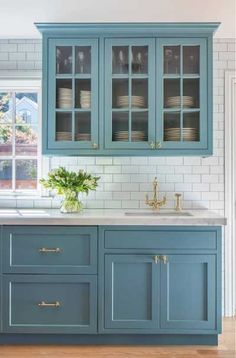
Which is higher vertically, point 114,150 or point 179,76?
point 179,76

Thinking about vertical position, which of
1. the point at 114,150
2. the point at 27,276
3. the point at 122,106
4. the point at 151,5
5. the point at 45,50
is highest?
the point at 151,5

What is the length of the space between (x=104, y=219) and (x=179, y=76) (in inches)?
49.3

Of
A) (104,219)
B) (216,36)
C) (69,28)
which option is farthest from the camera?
(216,36)

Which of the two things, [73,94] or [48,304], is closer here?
[48,304]

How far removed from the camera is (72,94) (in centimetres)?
289

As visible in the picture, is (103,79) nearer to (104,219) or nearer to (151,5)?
(151,5)

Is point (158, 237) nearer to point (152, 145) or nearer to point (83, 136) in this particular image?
point (152, 145)

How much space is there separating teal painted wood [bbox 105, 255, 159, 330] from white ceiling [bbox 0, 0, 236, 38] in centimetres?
178

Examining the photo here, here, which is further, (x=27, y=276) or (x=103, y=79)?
(x=103, y=79)

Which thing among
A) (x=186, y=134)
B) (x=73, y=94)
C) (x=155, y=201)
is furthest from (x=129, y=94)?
(x=155, y=201)

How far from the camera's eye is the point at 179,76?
9.41 feet

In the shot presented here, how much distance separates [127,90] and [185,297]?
5.26ft

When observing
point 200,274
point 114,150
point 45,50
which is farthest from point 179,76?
point 200,274

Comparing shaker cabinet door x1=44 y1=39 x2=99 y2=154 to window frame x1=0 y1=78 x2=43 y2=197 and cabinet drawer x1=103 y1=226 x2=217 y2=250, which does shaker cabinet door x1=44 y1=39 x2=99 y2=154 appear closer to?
window frame x1=0 y1=78 x2=43 y2=197
